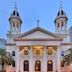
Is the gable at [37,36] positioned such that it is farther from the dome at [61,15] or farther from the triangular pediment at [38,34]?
the dome at [61,15]

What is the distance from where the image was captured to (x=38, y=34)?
57344mm

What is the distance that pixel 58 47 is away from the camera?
55969 mm

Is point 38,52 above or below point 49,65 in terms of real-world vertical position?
above

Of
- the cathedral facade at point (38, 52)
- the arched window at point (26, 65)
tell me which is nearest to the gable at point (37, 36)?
the cathedral facade at point (38, 52)

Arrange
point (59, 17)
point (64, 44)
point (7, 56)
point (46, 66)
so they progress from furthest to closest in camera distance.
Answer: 1. point (59, 17)
2. point (64, 44)
3. point (46, 66)
4. point (7, 56)

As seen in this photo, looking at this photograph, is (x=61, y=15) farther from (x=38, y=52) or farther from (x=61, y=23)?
(x=38, y=52)

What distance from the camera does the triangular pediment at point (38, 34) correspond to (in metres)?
56.9

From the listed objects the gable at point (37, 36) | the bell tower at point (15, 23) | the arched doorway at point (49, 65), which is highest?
the bell tower at point (15, 23)

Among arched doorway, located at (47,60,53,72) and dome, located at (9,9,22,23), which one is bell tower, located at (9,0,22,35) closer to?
dome, located at (9,9,22,23)

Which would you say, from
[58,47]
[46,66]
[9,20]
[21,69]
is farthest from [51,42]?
[9,20]

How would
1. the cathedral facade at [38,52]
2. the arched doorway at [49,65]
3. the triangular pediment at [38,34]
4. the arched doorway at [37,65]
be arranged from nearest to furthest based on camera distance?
the cathedral facade at [38,52] < the arched doorway at [49,65] < the arched doorway at [37,65] < the triangular pediment at [38,34]

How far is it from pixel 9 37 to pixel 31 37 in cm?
793

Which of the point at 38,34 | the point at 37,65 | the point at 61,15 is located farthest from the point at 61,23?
the point at 37,65

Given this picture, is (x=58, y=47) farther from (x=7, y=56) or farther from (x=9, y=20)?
(x=9, y=20)
